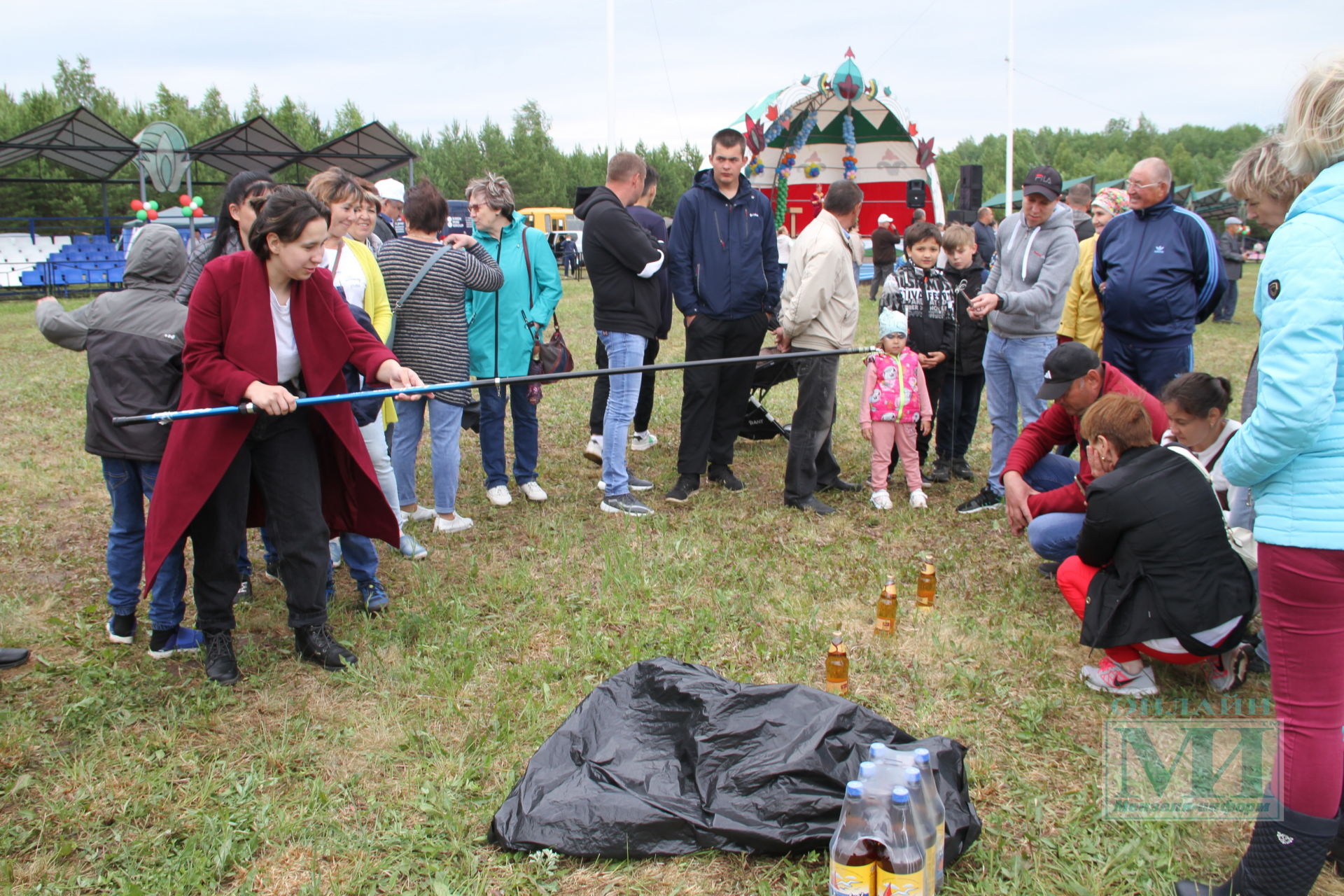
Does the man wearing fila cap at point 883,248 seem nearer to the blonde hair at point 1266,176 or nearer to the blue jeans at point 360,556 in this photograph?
the blue jeans at point 360,556

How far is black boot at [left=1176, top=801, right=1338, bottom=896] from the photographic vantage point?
212cm

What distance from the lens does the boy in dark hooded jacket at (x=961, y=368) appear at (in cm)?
590


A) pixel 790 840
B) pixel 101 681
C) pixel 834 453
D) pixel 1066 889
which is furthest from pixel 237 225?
pixel 834 453

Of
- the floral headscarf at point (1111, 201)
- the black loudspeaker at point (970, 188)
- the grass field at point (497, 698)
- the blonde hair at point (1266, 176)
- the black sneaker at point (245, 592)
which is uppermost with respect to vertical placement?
the black loudspeaker at point (970, 188)

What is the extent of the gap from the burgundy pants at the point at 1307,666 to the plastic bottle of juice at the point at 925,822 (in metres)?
0.82

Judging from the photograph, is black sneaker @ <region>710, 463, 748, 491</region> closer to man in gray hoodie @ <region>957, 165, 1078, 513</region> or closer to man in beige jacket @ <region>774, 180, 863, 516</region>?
man in beige jacket @ <region>774, 180, 863, 516</region>

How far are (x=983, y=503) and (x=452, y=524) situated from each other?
3.23 m

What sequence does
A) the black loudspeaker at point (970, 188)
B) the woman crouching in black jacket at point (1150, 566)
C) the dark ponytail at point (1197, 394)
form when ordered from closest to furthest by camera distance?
1. the woman crouching in black jacket at point (1150, 566)
2. the dark ponytail at point (1197, 394)
3. the black loudspeaker at point (970, 188)

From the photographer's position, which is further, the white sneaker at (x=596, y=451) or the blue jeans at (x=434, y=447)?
Answer: the white sneaker at (x=596, y=451)

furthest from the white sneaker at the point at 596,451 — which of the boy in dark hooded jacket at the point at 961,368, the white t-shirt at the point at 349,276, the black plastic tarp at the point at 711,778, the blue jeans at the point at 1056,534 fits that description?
the black plastic tarp at the point at 711,778

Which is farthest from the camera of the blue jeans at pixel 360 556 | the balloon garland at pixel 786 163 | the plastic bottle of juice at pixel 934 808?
the balloon garland at pixel 786 163

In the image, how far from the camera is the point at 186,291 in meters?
3.84

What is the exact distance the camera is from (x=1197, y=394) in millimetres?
3447

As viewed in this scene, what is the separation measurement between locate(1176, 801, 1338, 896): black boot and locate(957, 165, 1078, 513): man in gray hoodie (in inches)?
128
